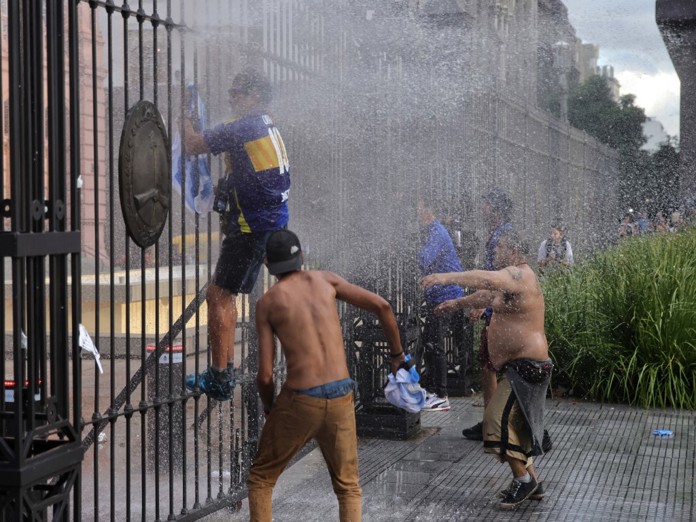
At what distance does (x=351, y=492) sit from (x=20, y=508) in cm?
174

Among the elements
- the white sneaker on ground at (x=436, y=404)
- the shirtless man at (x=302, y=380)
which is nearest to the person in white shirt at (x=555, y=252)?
the white sneaker on ground at (x=436, y=404)

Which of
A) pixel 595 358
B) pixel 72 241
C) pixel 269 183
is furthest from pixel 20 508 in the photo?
pixel 595 358

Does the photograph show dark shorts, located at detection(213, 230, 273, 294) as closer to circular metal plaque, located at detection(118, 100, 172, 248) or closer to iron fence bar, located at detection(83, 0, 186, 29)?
circular metal plaque, located at detection(118, 100, 172, 248)

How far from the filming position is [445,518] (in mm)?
5832

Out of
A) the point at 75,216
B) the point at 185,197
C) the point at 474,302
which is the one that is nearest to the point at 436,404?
the point at 474,302

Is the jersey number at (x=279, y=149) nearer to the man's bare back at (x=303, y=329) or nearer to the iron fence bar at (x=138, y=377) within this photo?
the iron fence bar at (x=138, y=377)

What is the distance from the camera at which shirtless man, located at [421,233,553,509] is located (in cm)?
614

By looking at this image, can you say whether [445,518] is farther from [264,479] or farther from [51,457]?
[51,457]

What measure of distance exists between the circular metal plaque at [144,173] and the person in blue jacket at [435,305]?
13.9ft

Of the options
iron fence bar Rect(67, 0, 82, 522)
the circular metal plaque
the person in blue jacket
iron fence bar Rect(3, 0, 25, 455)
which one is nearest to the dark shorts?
the circular metal plaque

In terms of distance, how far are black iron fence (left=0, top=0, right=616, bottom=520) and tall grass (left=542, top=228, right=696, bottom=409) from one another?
Result: 48.7 inches

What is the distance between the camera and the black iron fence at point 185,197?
140 inches

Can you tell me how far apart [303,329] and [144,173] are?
109 cm

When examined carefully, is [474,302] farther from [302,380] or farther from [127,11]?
[127,11]
